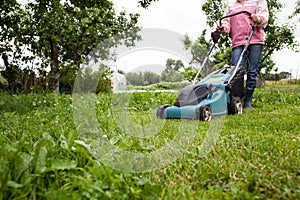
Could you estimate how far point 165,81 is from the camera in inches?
130

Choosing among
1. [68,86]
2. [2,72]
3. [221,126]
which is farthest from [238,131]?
[2,72]

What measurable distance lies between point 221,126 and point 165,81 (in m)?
0.80

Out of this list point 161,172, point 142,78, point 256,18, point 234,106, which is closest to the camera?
point 161,172

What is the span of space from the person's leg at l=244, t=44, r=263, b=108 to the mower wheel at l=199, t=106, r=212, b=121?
131 cm

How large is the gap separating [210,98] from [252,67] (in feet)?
4.15

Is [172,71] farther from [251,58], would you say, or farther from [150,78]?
[251,58]

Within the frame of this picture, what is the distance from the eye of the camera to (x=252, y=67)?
14.3 ft

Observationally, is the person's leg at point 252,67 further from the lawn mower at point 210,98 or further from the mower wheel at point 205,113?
the mower wheel at point 205,113

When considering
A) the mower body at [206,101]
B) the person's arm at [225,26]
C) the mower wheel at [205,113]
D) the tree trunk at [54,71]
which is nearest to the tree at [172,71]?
the mower body at [206,101]

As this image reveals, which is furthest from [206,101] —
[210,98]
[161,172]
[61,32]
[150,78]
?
[61,32]

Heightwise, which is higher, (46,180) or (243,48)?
(243,48)

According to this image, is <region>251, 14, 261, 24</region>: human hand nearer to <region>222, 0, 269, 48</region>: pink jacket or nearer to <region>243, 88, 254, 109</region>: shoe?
<region>222, 0, 269, 48</region>: pink jacket

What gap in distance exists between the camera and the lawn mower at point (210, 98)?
3213 millimetres

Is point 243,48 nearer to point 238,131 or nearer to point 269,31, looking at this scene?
point 238,131
